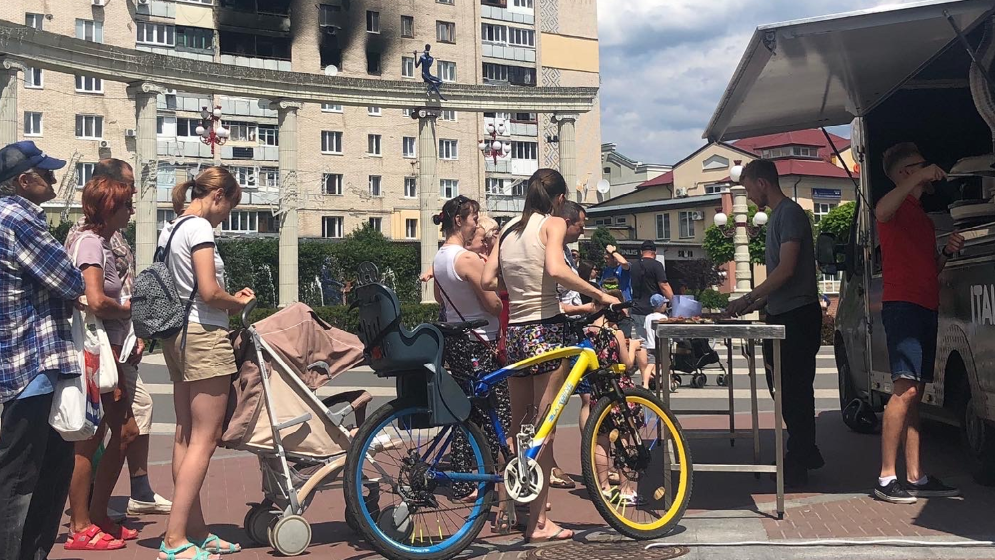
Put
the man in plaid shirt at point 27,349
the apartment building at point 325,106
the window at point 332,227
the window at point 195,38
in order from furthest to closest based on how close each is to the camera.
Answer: the window at point 332,227
the window at point 195,38
the apartment building at point 325,106
the man in plaid shirt at point 27,349

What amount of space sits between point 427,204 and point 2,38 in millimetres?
15876

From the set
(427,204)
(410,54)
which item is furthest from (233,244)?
(427,204)

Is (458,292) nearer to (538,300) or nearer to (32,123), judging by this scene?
(538,300)

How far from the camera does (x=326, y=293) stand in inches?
2498

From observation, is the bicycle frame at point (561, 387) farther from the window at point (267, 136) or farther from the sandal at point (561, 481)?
the window at point (267, 136)

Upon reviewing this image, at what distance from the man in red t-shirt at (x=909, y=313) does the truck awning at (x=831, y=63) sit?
0.76 m

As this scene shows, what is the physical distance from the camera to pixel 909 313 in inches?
266

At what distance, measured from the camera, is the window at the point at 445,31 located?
6969 cm

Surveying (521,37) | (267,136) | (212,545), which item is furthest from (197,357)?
(521,37)

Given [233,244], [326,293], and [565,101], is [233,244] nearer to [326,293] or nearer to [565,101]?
[326,293]

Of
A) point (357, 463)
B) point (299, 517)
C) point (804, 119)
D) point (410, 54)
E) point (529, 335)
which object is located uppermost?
point (410, 54)

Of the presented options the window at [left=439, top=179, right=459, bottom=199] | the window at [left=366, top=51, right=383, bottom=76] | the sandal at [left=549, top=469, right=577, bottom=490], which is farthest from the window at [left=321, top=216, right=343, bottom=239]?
the sandal at [left=549, top=469, right=577, bottom=490]

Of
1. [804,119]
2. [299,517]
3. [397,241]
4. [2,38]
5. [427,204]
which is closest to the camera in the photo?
[299,517]

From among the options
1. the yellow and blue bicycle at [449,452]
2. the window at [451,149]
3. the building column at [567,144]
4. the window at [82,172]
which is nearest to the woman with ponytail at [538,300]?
the yellow and blue bicycle at [449,452]
